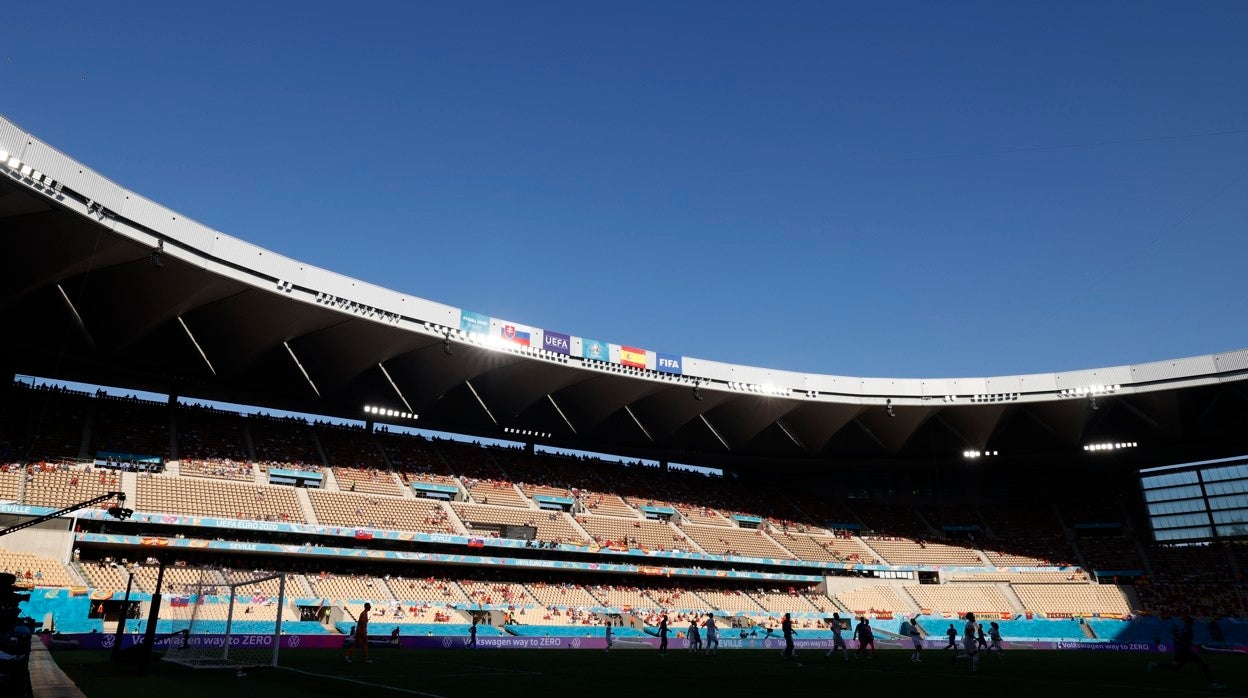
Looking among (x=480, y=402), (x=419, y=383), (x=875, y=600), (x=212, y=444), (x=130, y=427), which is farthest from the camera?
(x=875, y=600)

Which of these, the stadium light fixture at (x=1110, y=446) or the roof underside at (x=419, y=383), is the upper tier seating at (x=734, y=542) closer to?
the roof underside at (x=419, y=383)

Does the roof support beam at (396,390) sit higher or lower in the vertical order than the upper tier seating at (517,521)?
higher

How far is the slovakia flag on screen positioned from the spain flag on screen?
6922 mm

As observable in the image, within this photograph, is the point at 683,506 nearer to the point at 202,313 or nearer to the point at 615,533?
the point at 615,533

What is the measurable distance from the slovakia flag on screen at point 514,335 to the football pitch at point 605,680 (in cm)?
2561

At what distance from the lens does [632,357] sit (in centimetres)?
5150

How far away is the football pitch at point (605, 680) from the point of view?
13.7 meters

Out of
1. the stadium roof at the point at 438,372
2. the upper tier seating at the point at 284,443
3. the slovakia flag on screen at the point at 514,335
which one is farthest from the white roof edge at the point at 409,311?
the upper tier seating at the point at 284,443

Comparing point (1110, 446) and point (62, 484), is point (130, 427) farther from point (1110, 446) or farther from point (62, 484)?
point (1110, 446)

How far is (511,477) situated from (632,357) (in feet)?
43.8

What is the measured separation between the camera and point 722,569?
54.0 meters

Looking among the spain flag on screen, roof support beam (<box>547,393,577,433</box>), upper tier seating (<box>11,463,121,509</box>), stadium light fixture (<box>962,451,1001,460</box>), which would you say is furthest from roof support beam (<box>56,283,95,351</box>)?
stadium light fixture (<box>962,451,1001,460</box>)

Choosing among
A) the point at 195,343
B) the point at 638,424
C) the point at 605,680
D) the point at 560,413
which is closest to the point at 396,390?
the point at 195,343

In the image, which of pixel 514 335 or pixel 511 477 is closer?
pixel 514 335
